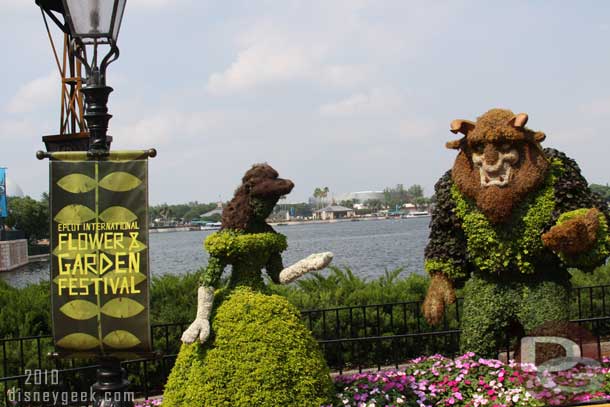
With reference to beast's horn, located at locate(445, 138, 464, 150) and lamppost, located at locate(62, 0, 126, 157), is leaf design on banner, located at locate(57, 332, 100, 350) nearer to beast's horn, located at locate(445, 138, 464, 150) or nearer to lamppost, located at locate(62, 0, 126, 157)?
lamppost, located at locate(62, 0, 126, 157)

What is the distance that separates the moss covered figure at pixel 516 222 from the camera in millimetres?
5188

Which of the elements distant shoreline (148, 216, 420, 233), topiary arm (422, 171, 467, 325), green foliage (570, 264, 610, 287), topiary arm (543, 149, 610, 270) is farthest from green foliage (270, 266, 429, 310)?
distant shoreline (148, 216, 420, 233)

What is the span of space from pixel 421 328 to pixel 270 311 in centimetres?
420

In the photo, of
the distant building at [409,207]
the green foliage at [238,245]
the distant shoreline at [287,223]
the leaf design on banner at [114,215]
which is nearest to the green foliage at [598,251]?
the green foliage at [238,245]

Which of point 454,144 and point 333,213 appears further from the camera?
point 333,213

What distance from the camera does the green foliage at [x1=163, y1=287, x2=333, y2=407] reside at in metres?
4.43

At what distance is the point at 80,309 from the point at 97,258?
0.38 meters

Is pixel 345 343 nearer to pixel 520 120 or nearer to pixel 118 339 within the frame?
pixel 520 120

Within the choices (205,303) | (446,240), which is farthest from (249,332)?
(446,240)

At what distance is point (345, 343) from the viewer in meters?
8.00

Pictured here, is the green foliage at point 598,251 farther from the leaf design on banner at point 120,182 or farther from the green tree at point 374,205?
the green tree at point 374,205

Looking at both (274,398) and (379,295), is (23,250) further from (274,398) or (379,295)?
(274,398)

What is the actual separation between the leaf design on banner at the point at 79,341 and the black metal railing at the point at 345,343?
2313 millimetres

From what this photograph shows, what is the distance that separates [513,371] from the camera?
5.46 metres
